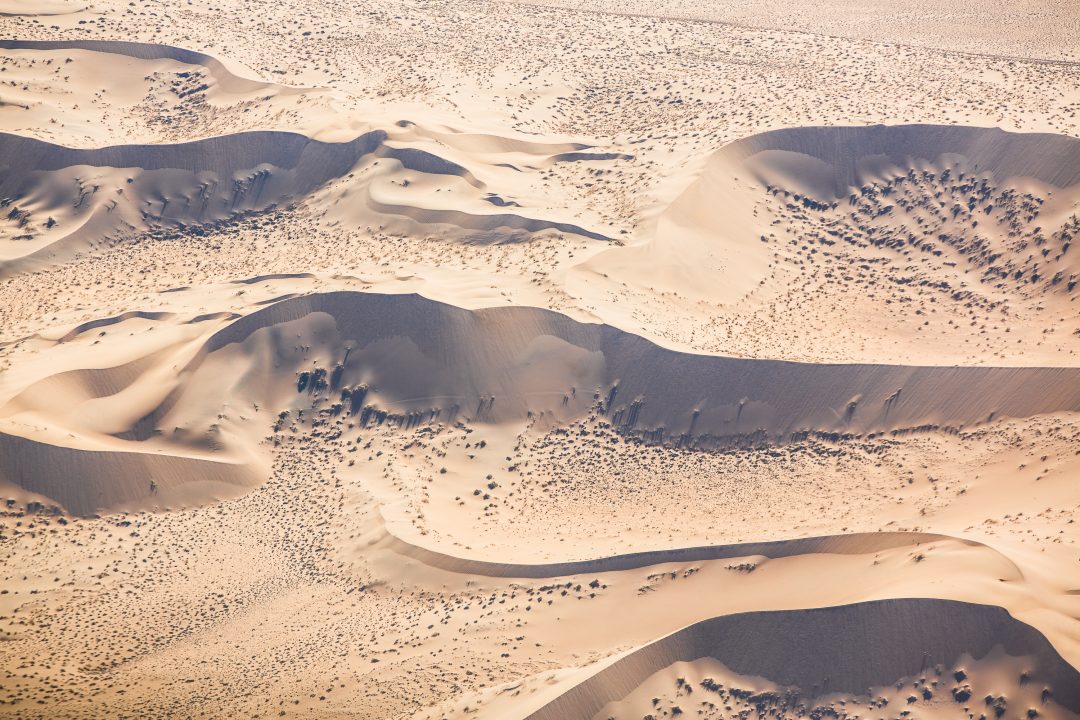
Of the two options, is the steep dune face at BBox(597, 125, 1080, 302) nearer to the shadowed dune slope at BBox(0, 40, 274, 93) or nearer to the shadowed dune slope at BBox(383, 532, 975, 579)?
the shadowed dune slope at BBox(383, 532, 975, 579)

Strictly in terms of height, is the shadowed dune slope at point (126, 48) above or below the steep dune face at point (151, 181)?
above

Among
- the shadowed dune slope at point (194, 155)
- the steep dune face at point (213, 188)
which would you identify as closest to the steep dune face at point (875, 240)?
the steep dune face at point (213, 188)

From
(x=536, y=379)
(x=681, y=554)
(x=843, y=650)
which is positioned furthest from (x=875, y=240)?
(x=843, y=650)

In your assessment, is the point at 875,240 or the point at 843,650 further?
the point at 875,240

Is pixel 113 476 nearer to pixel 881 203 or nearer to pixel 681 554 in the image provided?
pixel 681 554

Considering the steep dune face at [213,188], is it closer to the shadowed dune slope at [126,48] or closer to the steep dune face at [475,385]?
the steep dune face at [475,385]
